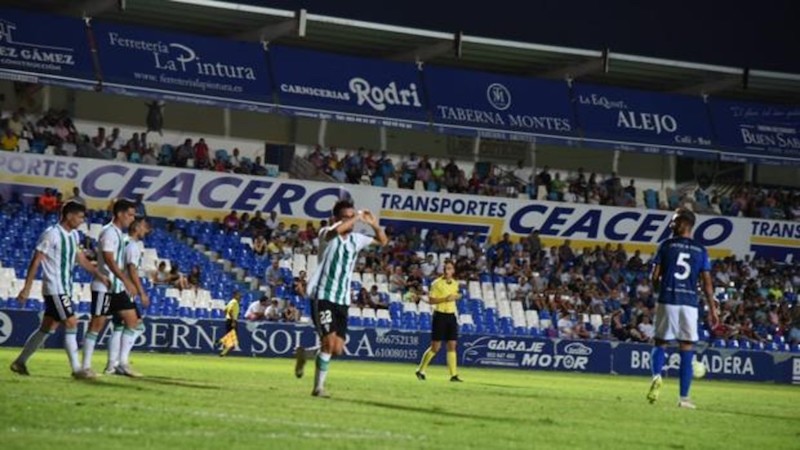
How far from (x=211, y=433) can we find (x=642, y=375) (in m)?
30.3

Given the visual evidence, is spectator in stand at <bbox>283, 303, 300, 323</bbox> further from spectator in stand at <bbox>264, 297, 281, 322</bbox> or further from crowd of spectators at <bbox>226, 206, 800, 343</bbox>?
crowd of spectators at <bbox>226, 206, 800, 343</bbox>

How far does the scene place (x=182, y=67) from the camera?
44938 millimetres

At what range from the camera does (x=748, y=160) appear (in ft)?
174

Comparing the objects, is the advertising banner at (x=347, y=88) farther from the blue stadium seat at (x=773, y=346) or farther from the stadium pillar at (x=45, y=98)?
the blue stadium seat at (x=773, y=346)

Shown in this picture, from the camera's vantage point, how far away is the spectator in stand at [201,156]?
46.1 m

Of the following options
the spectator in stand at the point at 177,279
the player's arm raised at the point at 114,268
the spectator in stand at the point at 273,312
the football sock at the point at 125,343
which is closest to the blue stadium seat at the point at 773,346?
the spectator in stand at the point at 273,312

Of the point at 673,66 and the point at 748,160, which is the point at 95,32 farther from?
the point at 748,160

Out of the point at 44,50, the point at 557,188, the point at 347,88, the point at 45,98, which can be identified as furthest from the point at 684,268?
the point at 557,188

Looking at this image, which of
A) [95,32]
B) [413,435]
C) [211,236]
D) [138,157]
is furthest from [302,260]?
[413,435]

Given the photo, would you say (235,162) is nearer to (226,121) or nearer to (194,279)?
(226,121)

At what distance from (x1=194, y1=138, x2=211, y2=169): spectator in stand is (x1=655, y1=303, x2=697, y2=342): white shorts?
2763 cm

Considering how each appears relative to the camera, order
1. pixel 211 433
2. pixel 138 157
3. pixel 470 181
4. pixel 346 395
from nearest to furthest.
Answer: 1. pixel 211 433
2. pixel 346 395
3. pixel 138 157
4. pixel 470 181

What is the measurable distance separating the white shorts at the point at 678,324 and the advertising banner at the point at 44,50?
2602 centimetres

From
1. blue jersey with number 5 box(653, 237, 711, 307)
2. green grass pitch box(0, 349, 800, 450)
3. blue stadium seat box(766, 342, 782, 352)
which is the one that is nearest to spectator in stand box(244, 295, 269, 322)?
green grass pitch box(0, 349, 800, 450)
